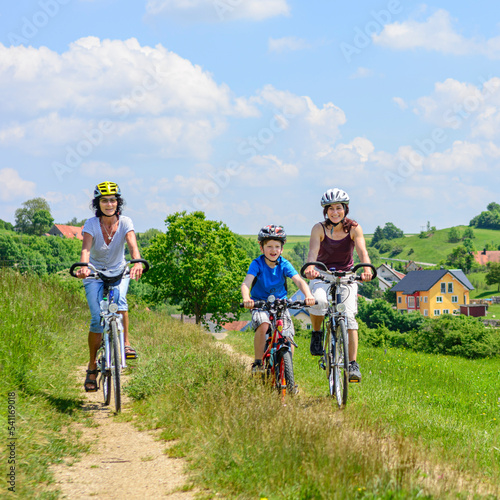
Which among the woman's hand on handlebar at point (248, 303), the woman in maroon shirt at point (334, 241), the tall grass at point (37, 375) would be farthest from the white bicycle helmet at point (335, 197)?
the tall grass at point (37, 375)

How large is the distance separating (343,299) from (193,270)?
111ft

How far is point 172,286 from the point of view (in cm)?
3991

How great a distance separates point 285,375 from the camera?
5523 millimetres

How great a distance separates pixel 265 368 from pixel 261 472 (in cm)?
225

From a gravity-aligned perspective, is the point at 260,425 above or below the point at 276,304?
below

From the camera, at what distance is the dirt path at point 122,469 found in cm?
360

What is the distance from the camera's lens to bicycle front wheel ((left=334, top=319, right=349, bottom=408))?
5449mm

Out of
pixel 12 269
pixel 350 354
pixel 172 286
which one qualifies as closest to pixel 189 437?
pixel 350 354

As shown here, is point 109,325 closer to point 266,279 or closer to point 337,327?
point 266,279

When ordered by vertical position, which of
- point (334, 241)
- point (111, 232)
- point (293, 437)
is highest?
point (111, 232)

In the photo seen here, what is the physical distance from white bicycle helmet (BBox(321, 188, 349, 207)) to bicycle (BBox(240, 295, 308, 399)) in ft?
4.05

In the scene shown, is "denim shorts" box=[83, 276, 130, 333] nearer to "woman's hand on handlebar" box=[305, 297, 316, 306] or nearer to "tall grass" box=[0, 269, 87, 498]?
"tall grass" box=[0, 269, 87, 498]

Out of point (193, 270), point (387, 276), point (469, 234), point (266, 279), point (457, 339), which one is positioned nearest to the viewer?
point (266, 279)

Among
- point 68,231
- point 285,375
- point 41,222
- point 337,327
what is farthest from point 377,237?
point 285,375
